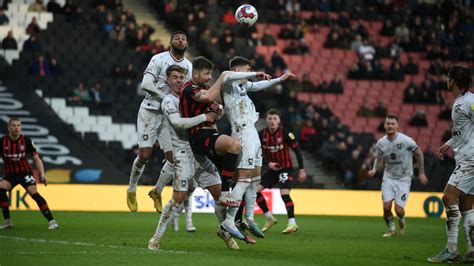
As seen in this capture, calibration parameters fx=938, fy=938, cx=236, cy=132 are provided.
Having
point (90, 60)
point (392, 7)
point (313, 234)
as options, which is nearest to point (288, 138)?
point (313, 234)

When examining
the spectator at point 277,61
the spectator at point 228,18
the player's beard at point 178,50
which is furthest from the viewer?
the spectator at point 228,18

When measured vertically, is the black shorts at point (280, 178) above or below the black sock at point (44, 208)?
above

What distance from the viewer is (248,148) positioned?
43.5 ft

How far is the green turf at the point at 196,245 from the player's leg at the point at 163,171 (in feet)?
2.19

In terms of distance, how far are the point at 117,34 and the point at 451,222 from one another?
69.9ft

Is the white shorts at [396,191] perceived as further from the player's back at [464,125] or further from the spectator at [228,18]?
the spectator at [228,18]

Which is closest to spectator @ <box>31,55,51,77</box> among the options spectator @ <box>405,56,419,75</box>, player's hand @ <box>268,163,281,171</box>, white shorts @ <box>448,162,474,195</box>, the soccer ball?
player's hand @ <box>268,163,281,171</box>

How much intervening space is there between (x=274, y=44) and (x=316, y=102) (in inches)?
115

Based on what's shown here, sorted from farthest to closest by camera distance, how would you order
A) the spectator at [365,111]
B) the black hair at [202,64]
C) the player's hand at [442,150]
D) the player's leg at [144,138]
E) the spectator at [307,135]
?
the spectator at [365,111] → the spectator at [307,135] → the player's leg at [144,138] → the black hair at [202,64] → the player's hand at [442,150]

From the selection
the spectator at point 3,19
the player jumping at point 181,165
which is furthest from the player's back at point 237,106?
the spectator at point 3,19

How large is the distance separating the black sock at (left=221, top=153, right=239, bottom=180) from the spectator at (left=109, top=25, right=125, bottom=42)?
1948 cm

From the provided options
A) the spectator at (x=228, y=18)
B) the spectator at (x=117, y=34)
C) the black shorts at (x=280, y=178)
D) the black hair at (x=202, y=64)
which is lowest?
the black shorts at (x=280, y=178)

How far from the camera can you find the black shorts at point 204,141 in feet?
40.5

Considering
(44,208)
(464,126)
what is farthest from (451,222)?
(44,208)
